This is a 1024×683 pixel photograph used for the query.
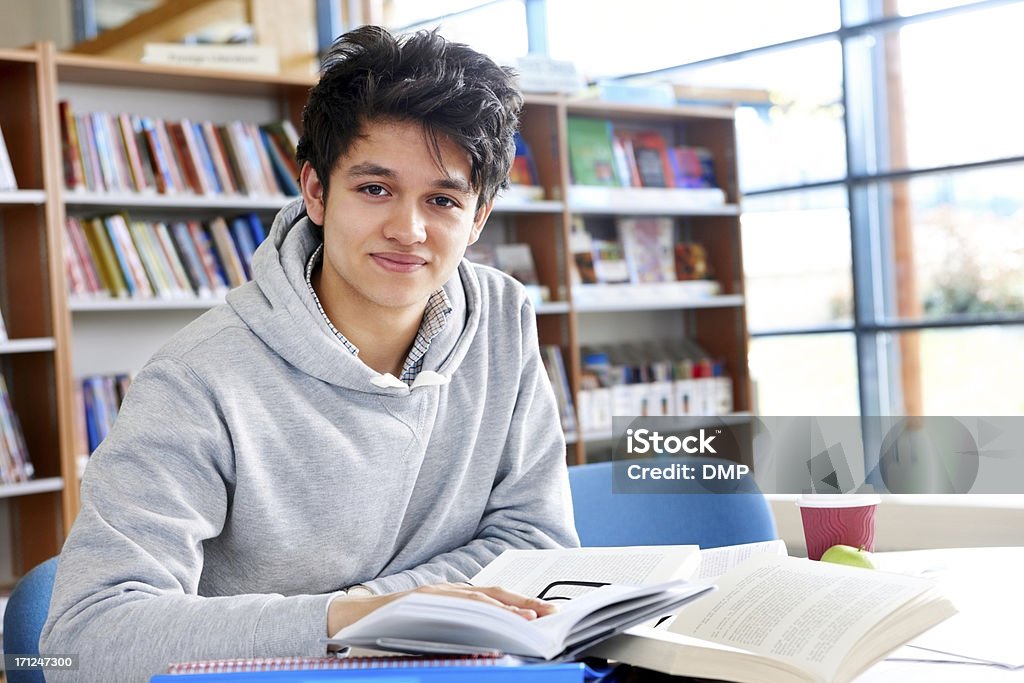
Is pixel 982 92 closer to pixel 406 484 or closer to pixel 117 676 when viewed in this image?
pixel 406 484

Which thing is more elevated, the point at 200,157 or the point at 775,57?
the point at 775,57

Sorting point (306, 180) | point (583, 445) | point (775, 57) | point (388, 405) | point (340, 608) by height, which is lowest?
point (583, 445)

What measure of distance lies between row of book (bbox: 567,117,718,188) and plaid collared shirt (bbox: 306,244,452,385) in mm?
2781

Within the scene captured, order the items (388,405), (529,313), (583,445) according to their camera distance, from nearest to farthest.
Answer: (388,405) < (529,313) < (583,445)

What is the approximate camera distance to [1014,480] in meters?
1.81

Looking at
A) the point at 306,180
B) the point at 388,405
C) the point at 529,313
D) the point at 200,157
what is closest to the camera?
the point at 388,405

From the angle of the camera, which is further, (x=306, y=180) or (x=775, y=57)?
(x=775, y=57)

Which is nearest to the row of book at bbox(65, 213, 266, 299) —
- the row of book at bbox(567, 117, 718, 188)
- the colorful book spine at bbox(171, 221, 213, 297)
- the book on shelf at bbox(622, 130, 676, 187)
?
the colorful book spine at bbox(171, 221, 213, 297)

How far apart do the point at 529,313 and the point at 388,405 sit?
1.12 feet

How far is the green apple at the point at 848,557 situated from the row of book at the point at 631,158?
3114 millimetres

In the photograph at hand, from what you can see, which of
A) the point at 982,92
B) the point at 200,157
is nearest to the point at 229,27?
the point at 200,157

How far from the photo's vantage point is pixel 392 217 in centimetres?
Result: 141

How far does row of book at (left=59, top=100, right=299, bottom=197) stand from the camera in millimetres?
3174

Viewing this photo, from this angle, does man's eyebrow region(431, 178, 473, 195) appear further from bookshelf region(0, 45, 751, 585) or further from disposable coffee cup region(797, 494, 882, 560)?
bookshelf region(0, 45, 751, 585)
